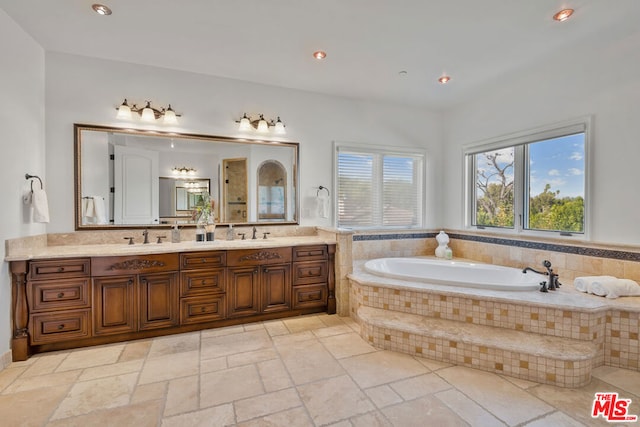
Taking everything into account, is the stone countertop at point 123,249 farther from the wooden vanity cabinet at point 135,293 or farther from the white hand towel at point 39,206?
the white hand towel at point 39,206

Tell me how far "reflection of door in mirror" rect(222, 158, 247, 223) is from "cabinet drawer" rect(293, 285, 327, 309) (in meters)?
1.06

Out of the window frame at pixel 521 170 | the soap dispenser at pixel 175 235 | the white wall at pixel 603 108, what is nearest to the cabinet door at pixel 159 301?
the soap dispenser at pixel 175 235

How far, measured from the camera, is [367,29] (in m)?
2.48

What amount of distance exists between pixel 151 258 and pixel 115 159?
1196 millimetres

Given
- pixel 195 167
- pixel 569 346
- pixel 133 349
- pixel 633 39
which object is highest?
pixel 633 39

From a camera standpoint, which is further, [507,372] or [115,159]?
[115,159]

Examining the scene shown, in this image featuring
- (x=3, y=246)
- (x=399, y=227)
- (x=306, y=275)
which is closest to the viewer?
(x=3, y=246)

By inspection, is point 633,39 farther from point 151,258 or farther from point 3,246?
point 3,246

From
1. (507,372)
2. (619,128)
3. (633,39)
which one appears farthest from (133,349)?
(633,39)

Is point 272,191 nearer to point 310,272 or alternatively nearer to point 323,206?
point 323,206

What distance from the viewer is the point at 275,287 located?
3.20 meters

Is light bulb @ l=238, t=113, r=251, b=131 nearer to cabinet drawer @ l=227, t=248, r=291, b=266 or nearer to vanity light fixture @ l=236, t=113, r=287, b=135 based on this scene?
vanity light fixture @ l=236, t=113, r=287, b=135

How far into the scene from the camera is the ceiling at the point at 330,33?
7.25 feet

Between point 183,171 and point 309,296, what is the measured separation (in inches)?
77.8
